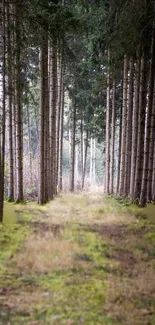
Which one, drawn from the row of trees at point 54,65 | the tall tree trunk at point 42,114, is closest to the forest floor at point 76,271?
the row of trees at point 54,65

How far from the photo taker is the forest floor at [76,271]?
12.0ft

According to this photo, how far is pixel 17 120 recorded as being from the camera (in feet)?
33.1

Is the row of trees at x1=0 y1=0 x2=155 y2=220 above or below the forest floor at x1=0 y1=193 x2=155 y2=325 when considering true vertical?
above

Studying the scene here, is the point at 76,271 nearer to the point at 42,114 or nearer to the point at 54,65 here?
the point at 42,114

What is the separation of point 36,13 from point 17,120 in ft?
10.9

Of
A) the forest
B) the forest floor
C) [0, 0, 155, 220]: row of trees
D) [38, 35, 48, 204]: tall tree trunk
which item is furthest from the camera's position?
[38, 35, 48, 204]: tall tree trunk

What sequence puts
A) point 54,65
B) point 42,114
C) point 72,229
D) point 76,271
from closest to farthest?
1. point 76,271
2. point 72,229
3. point 42,114
4. point 54,65

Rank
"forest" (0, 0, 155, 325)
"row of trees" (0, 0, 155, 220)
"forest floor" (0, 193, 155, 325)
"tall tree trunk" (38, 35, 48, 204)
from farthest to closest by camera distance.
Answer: "tall tree trunk" (38, 35, 48, 204) → "row of trees" (0, 0, 155, 220) → "forest" (0, 0, 155, 325) → "forest floor" (0, 193, 155, 325)

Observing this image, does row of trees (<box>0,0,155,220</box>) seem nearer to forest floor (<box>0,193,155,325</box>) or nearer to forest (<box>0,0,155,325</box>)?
forest (<box>0,0,155,325</box>)

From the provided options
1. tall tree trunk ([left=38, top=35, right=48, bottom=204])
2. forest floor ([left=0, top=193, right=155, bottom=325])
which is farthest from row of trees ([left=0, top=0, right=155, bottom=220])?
forest floor ([left=0, top=193, right=155, bottom=325])

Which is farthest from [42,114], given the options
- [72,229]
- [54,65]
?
[72,229]

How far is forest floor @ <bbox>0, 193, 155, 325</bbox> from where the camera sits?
144 inches

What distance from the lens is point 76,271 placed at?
496 cm

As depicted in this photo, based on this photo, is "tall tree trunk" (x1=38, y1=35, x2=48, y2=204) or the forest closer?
the forest
